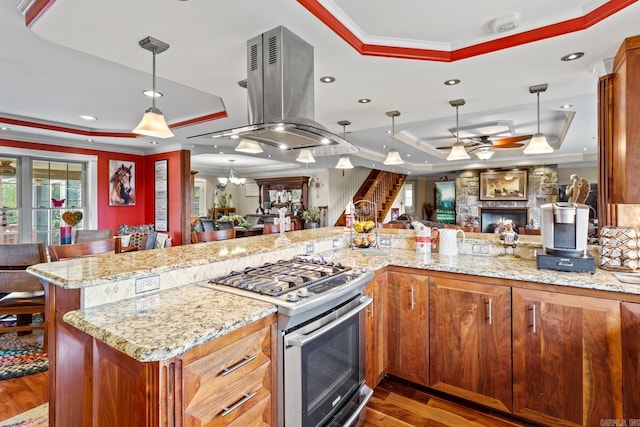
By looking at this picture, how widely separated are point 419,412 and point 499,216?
8674 mm

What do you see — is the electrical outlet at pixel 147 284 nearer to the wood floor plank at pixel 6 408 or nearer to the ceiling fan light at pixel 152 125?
the ceiling fan light at pixel 152 125

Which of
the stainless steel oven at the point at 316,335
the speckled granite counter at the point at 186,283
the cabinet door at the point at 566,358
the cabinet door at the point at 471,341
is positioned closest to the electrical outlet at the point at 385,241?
the speckled granite counter at the point at 186,283

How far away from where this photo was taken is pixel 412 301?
2.22m

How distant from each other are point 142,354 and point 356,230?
7.21 feet

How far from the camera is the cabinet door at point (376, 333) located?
2090 mm

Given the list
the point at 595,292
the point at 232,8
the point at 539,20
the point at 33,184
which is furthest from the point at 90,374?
the point at 33,184

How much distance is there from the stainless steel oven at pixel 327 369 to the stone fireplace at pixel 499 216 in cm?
821

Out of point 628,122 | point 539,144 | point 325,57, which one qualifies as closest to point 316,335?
point 325,57

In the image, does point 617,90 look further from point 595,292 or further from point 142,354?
point 142,354

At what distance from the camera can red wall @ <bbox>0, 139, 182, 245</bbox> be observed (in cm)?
543

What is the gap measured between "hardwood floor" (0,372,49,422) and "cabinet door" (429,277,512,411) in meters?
2.69

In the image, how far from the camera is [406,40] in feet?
7.34

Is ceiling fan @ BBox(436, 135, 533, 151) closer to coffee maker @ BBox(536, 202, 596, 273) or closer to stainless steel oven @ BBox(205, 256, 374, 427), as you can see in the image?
coffee maker @ BBox(536, 202, 596, 273)

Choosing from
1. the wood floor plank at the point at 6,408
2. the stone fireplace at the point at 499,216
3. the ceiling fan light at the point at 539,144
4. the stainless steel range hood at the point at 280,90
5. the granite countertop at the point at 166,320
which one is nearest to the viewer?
the granite countertop at the point at 166,320
